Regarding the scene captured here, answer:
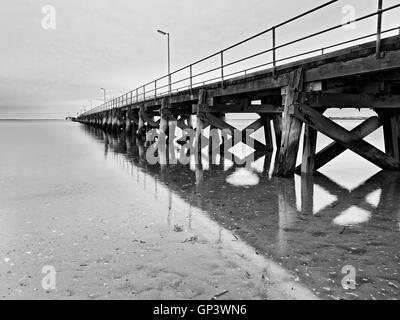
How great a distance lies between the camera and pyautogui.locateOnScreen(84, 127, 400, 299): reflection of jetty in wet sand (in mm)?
Answer: 3414

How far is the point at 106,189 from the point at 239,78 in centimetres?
550

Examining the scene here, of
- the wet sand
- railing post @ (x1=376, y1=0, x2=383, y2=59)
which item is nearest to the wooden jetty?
railing post @ (x1=376, y1=0, x2=383, y2=59)

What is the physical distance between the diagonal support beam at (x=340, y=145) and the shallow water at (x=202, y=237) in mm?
817

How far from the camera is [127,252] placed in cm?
405

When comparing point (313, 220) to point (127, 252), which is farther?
point (313, 220)

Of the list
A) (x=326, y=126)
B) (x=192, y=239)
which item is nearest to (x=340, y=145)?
(x=326, y=126)

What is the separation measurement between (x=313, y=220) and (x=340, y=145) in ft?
14.9

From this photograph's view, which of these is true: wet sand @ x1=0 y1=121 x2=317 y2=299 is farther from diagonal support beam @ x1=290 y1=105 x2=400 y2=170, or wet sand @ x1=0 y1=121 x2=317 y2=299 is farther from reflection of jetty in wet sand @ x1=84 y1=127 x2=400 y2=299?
diagonal support beam @ x1=290 y1=105 x2=400 y2=170

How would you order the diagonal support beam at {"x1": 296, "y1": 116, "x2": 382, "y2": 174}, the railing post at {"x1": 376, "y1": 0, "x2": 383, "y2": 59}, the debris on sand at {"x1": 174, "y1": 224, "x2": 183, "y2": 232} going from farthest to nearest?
the diagonal support beam at {"x1": 296, "y1": 116, "x2": 382, "y2": 174} < the railing post at {"x1": 376, "y1": 0, "x2": 383, "y2": 59} < the debris on sand at {"x1": 174, "y1": 224, "x2": 183, "y2": 232}

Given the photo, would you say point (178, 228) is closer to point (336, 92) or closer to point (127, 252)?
point (127, 252)

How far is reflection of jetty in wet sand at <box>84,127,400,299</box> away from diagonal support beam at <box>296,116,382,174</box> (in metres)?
0.48

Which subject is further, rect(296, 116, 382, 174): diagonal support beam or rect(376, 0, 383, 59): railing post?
rect(296, 116, 382, 174): diagonal support beam

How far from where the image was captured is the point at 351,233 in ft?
15.1

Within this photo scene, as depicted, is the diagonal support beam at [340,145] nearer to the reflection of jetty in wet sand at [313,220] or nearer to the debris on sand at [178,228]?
the reflection of jetty in wet sand at [313,220]
